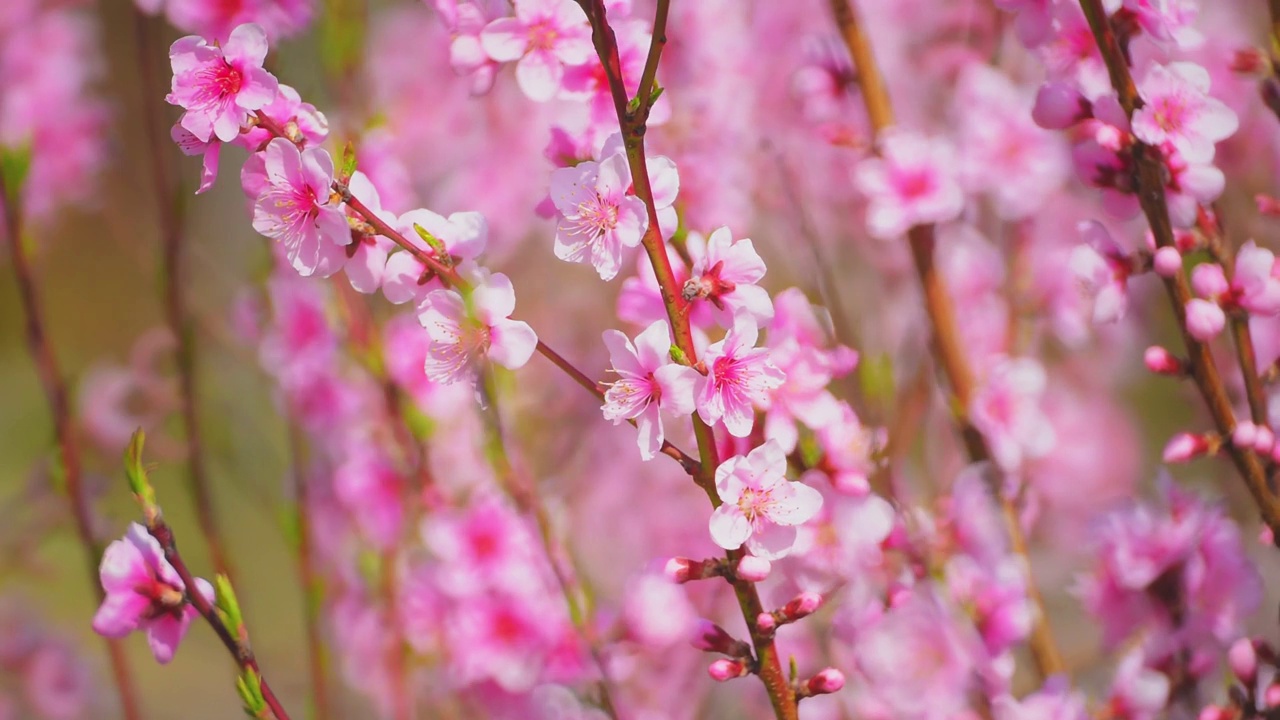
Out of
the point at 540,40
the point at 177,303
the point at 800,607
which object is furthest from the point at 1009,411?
the point at 177,303

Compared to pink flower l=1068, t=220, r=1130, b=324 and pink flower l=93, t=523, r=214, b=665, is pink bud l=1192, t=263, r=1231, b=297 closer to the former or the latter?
pink flower l=1068, t=220, r=1130, b=324

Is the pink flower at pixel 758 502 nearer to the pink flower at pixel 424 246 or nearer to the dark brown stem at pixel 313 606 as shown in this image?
the pink flower at pixel 424 246

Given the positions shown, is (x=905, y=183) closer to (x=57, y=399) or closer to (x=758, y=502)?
(x=758, y=502)

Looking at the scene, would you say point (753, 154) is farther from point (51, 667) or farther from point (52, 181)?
point (51, 667)

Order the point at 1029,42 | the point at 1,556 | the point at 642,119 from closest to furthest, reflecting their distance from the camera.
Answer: the point at 642,119 → the point at 1029,42 → the point at 1,556

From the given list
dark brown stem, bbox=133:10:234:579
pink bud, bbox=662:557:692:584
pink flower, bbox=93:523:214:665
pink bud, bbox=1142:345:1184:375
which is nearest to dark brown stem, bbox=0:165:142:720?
dark brown stem, bbox=133:10:234:579

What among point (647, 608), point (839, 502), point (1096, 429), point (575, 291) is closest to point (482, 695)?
point (647, 608)
